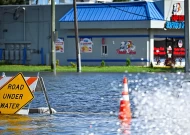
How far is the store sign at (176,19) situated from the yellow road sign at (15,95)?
46328mm

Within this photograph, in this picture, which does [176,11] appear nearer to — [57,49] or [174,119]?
[57,49]

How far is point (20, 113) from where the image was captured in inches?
733

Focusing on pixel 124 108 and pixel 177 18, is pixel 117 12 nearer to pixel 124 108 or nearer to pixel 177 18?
pixel 177 18

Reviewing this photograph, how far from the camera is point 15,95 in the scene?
18.4m

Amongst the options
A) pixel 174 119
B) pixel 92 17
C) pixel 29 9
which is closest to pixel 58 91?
pixel 174 119

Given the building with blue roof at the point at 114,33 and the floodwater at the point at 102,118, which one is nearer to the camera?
the floodwater at the point at 102,118

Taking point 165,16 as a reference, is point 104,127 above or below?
below

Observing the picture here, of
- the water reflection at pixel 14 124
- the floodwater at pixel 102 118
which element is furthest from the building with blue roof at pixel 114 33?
the water reflection at pixel 14 124

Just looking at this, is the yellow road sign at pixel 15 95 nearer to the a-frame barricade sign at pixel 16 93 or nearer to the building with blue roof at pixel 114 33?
the a-frame barricade sign at pixel 16 93

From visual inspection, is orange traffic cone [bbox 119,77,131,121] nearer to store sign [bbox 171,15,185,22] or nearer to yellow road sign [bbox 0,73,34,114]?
yellow road sign [bbox 0,73,34,114]

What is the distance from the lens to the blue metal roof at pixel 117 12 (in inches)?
2510

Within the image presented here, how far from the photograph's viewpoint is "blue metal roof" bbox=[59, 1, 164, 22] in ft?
209

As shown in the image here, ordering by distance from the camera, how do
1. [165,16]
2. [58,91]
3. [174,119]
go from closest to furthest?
[174,119]
[58,91]
[165,16]

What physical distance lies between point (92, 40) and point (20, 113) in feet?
159
